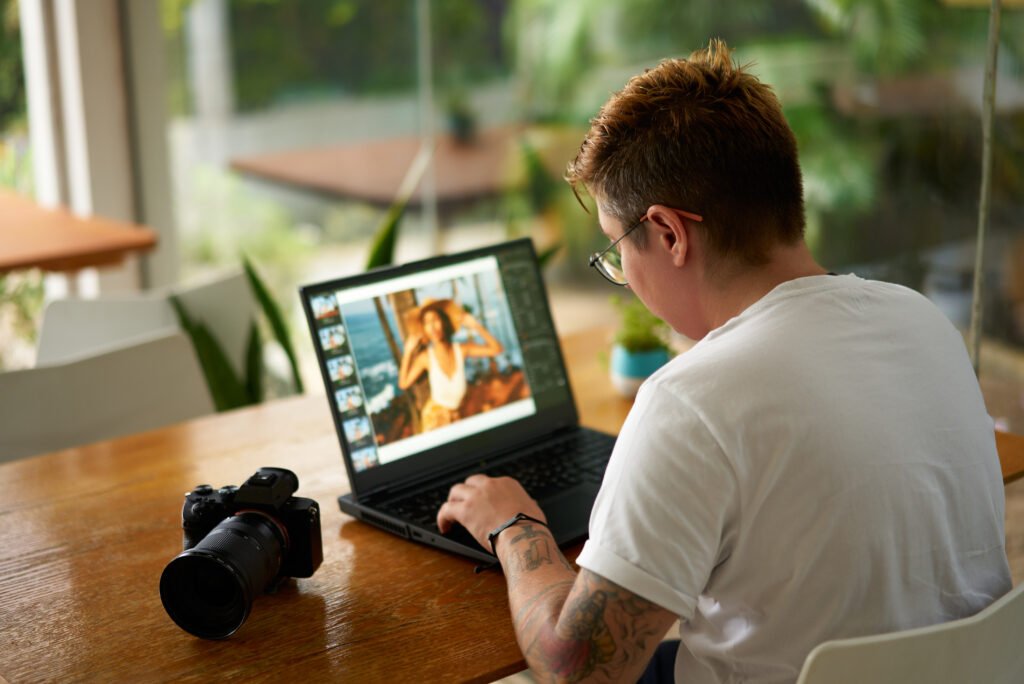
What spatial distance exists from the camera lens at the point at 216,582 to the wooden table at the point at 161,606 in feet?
0.09

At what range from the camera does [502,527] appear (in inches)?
53.7

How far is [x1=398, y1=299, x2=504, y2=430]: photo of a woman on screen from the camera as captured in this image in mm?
1684

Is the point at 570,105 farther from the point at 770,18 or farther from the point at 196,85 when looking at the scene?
the point at 196,85

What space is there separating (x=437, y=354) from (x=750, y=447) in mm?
731

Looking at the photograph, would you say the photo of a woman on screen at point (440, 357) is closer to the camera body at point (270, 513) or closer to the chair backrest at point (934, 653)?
the camera body at point (270, 513)

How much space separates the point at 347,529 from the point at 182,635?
33 cm

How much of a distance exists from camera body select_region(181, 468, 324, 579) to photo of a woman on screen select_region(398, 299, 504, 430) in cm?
35

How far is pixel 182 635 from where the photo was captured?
4.13 ft

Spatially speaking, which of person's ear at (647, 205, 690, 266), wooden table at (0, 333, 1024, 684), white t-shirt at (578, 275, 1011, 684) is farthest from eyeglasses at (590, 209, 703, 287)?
wooden table at (0, 333, 1024, 684)

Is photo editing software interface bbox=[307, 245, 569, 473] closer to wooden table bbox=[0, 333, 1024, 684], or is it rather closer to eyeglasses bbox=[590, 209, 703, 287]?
wooden table bbox=[0, 333, 1024, 684]

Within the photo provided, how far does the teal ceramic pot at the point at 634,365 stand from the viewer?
2.05 meters

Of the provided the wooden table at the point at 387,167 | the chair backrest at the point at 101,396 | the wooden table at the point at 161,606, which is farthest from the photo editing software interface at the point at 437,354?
the wooden table at the point at 387,167

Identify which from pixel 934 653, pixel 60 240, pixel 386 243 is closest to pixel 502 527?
pixel 934 653

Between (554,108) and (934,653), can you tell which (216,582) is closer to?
(934,653)
